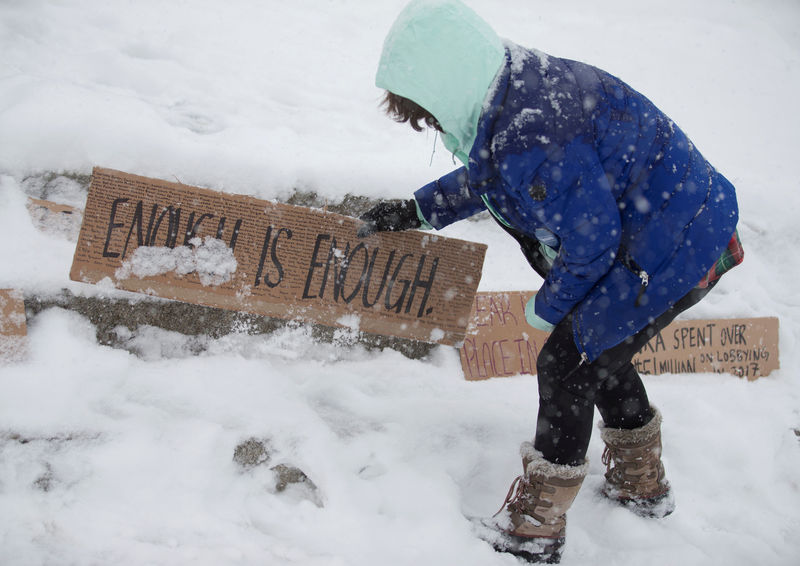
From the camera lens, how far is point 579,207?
1028 millimetres

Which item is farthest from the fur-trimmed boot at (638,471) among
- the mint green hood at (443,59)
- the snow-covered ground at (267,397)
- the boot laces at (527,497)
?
the mint green hood at (443,59)

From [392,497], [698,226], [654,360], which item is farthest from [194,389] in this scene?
[654,360]

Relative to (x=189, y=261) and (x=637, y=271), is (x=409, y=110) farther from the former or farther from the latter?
(x=189, y=261)

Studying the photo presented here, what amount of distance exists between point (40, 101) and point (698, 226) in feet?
7.89

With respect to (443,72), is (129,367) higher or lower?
lower

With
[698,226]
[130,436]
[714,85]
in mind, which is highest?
[714,85]

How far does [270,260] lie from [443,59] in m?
1.03

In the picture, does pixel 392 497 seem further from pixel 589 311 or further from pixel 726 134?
pixel 726 134

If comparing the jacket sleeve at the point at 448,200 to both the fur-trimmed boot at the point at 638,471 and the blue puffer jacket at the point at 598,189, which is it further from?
the fur-trimmed boot at the point at 638,471

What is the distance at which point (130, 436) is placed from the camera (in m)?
1.52

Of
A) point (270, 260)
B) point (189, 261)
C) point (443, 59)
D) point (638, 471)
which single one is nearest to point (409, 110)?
point (443, 59)

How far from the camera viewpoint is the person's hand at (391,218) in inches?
66.9

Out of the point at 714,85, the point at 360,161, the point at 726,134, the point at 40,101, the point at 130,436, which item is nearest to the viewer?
the point at 130,436

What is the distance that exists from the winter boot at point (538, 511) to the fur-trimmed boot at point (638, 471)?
0.73 ft
